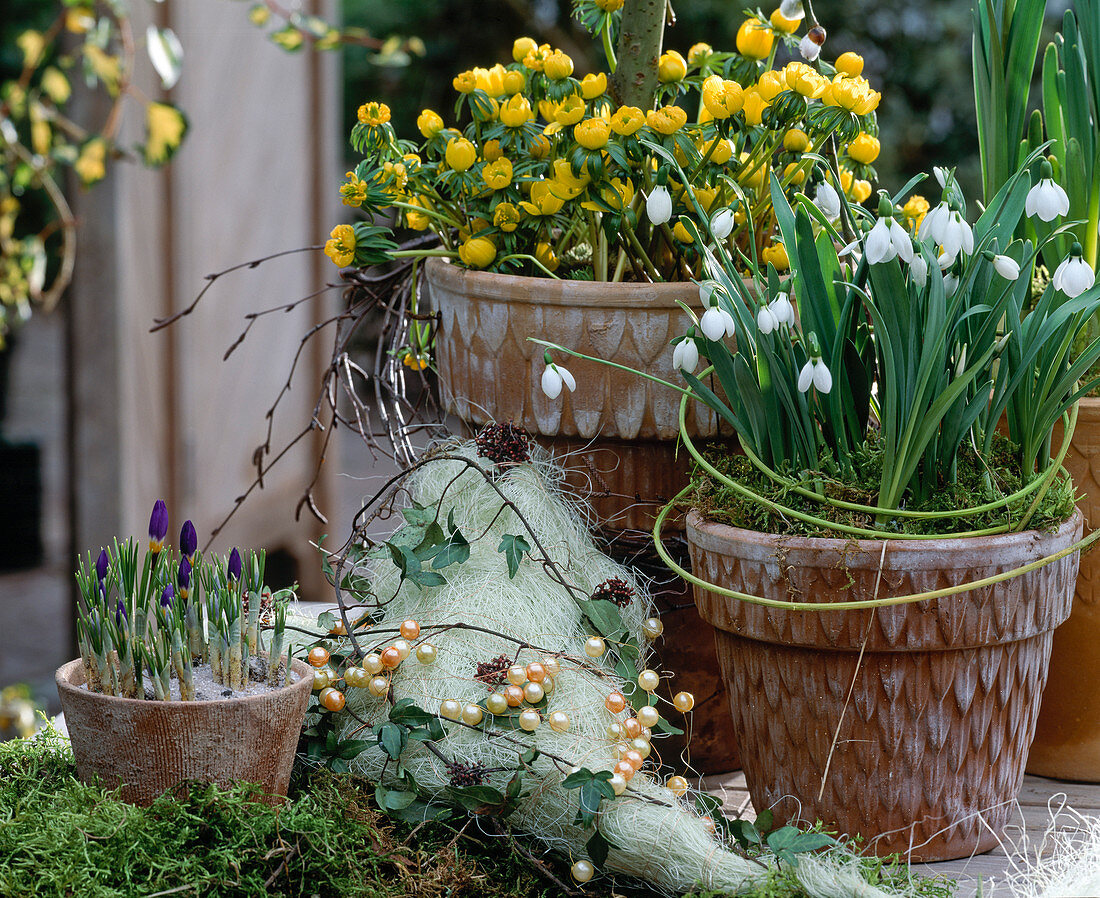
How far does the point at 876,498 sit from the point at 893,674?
5.1 inches

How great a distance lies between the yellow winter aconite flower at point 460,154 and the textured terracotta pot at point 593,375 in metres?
0.10

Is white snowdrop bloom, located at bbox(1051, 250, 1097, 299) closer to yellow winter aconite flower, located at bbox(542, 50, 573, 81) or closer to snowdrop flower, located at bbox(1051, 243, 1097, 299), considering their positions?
snowdrop flower, located at bbox(1051, 243, 1097, 299)

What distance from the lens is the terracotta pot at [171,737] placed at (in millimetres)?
774

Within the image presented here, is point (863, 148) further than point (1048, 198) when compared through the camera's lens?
Yes

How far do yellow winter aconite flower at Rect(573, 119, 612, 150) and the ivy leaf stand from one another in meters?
0.33

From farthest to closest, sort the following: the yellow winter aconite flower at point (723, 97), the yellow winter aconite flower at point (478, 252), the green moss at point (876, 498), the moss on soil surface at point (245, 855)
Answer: the yellow winter aconite flower at point (478, 252), the yellow winter aconite flower at point (723, 97), the green moss at point (876, 498), the moss on soil surface at point (245, 855)

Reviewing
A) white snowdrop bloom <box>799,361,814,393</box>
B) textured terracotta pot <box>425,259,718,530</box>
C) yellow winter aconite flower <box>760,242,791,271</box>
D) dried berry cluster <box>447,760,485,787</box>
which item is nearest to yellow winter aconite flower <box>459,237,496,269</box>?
textured terracotta pot <box>425,259,718,530</box>

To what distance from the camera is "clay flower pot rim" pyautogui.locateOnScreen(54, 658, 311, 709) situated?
2.52 ft

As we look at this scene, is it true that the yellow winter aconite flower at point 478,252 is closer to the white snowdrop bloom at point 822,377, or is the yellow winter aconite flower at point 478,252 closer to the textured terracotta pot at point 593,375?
the textured terracotta pot at point 593,375

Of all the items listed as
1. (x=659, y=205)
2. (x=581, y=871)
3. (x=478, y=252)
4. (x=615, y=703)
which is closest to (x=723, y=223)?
(x=659, y=205)

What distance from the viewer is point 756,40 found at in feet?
3.58

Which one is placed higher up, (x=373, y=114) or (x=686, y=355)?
(x=373, y=114)

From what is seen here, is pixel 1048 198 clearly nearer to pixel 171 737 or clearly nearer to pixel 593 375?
pixel 593 375

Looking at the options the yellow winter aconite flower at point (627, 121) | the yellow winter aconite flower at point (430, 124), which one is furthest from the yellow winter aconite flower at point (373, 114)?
the yellow winter aconite flower at point (627, 121)
